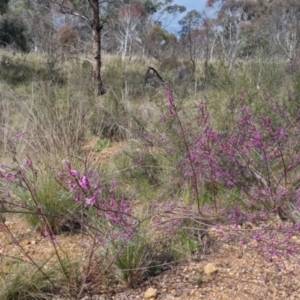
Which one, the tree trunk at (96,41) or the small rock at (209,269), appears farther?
the tree trunk at (96,41)

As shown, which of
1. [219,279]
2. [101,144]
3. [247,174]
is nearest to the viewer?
[219,279]

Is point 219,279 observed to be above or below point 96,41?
below

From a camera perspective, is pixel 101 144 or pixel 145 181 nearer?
pixel 145 181

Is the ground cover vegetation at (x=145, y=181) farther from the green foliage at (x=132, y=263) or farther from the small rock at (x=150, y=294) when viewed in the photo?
the small rock at (x=150, y=294)

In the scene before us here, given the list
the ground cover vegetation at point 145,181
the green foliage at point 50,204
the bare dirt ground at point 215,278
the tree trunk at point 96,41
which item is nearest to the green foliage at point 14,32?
the tree trunk at point 96,41

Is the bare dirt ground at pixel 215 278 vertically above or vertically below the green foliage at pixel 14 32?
below

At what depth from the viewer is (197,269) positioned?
2.23m

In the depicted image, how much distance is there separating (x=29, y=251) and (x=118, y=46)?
2665 centimetres

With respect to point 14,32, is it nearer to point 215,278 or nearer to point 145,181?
point 145,181

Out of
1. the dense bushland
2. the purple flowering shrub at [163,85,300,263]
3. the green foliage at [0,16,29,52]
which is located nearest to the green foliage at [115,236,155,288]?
the dense bushland

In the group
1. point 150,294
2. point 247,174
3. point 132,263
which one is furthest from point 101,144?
point 150,294

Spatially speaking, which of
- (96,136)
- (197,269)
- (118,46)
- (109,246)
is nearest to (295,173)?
(197,269)

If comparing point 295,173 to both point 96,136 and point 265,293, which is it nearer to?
point 265,293

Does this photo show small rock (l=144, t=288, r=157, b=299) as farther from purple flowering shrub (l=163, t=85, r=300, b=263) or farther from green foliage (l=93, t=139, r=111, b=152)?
green foliage (l=93, t=139, r=111, b=152)
